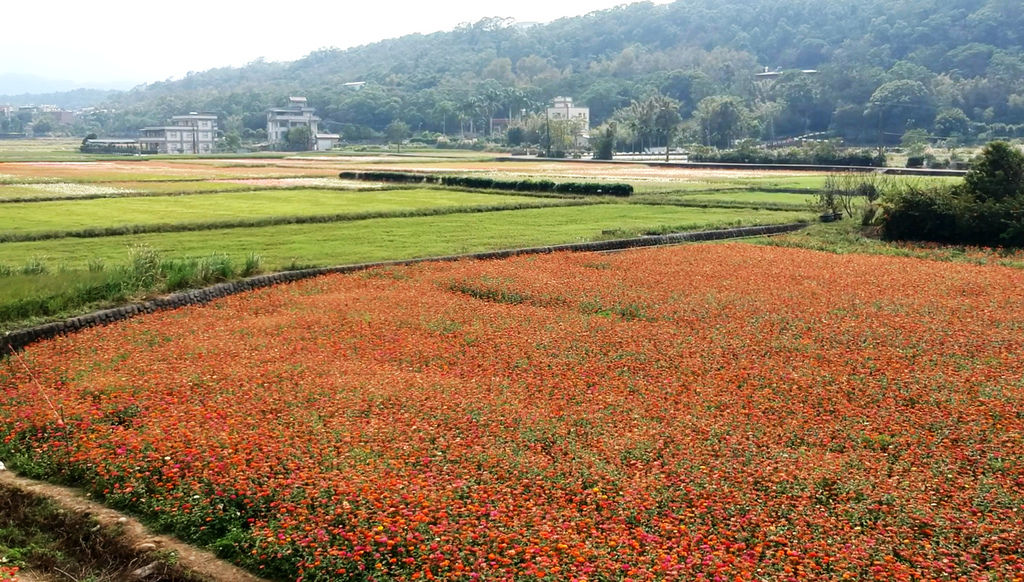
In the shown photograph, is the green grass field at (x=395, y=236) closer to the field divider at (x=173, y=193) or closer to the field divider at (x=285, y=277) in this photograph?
the field divider at (x=285, y=277)

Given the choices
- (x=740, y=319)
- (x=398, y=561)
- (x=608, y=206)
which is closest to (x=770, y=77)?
(x=608, y=206)

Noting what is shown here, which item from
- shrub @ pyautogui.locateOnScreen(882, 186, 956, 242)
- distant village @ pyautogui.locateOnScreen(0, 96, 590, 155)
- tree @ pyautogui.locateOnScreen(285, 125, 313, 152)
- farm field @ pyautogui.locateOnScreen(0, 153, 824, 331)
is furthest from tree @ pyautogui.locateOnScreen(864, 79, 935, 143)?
shrub @ pyautogui.locateOnScreen(882, 186, 956, 242)

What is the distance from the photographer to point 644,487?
33.9 ft

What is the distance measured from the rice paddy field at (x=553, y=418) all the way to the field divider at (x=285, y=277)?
0.45 meters

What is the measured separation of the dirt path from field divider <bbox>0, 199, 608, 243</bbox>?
77.3ft

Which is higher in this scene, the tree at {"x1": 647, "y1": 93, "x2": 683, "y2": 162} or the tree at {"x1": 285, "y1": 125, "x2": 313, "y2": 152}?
the tree at {"x1": 647, "y1": 93, "x2": 683, "y2": 162}

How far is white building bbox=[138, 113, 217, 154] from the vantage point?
142 metres

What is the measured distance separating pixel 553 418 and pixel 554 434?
70cm

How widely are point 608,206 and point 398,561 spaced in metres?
38.0

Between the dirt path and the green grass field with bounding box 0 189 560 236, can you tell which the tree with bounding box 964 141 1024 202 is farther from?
the dirt path

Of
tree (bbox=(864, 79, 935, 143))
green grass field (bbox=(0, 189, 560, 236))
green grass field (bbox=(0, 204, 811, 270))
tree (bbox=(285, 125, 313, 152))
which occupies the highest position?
tree (bbox=(864, 79, 935, 143))

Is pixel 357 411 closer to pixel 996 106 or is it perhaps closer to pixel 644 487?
pixel 644 487

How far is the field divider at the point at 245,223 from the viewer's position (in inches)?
1246


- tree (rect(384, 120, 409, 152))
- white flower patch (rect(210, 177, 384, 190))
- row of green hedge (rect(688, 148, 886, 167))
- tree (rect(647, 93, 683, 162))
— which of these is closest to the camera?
white flower patch (rect(210, 177, 384, 190))
